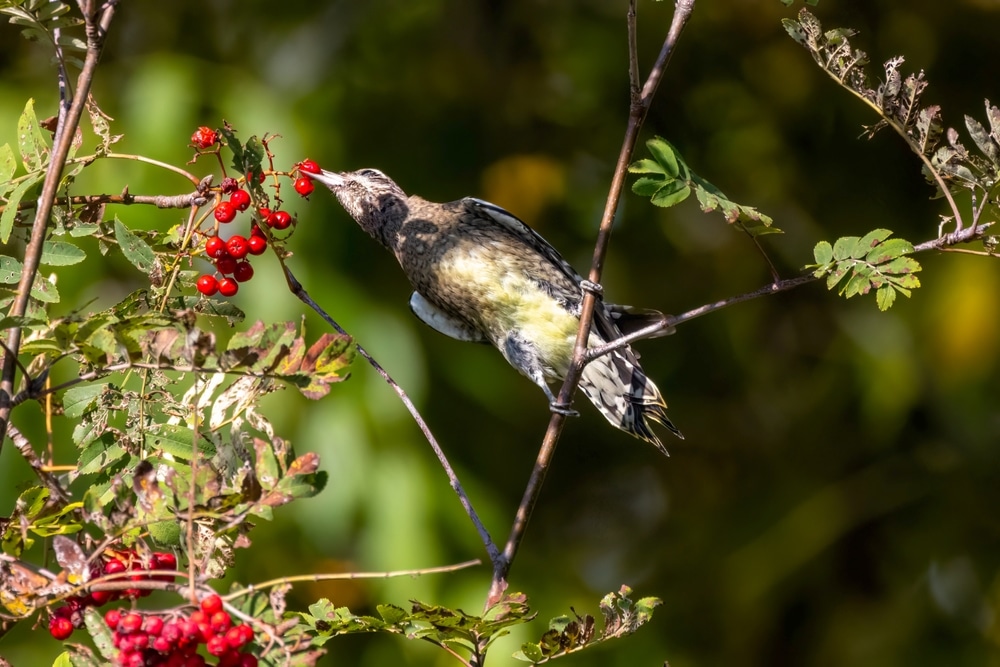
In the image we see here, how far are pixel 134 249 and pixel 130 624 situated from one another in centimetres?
59

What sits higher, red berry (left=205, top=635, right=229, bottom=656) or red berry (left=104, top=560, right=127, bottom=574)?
red berry (left=205, top=635, right=229, bottom=656)

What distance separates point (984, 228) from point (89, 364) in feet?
4.27

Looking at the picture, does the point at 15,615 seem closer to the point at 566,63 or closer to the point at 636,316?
the point at 636,316

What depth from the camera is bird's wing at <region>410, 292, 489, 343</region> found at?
355 centimetres

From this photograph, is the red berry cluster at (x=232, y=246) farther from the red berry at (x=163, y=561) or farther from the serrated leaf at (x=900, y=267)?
the serrated leaf at (x=900, y=267)

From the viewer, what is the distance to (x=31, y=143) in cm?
160

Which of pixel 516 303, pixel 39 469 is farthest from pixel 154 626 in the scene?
pixel 516 303

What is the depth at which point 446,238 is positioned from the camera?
339 centimetres

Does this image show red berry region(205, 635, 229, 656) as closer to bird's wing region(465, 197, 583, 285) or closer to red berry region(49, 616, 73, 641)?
red berry region(49, 616, 73, 641)

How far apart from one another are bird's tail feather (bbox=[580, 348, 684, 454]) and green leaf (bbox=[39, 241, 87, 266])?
2.01m

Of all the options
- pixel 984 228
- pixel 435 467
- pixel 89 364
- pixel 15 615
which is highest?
pixel 984 228

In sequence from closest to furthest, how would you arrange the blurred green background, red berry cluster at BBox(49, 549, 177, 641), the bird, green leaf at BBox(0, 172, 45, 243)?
red berry cluster at BBox(49, 549, 177, 641), green leaf at BBox(0, 172, 45, 243), the bird, the blurred green background

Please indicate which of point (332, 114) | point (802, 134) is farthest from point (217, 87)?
point (802, 134)

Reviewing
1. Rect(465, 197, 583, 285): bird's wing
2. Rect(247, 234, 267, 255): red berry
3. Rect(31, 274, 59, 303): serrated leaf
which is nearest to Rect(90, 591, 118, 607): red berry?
Rect(31, 274, 59, 303): serrated leaf
